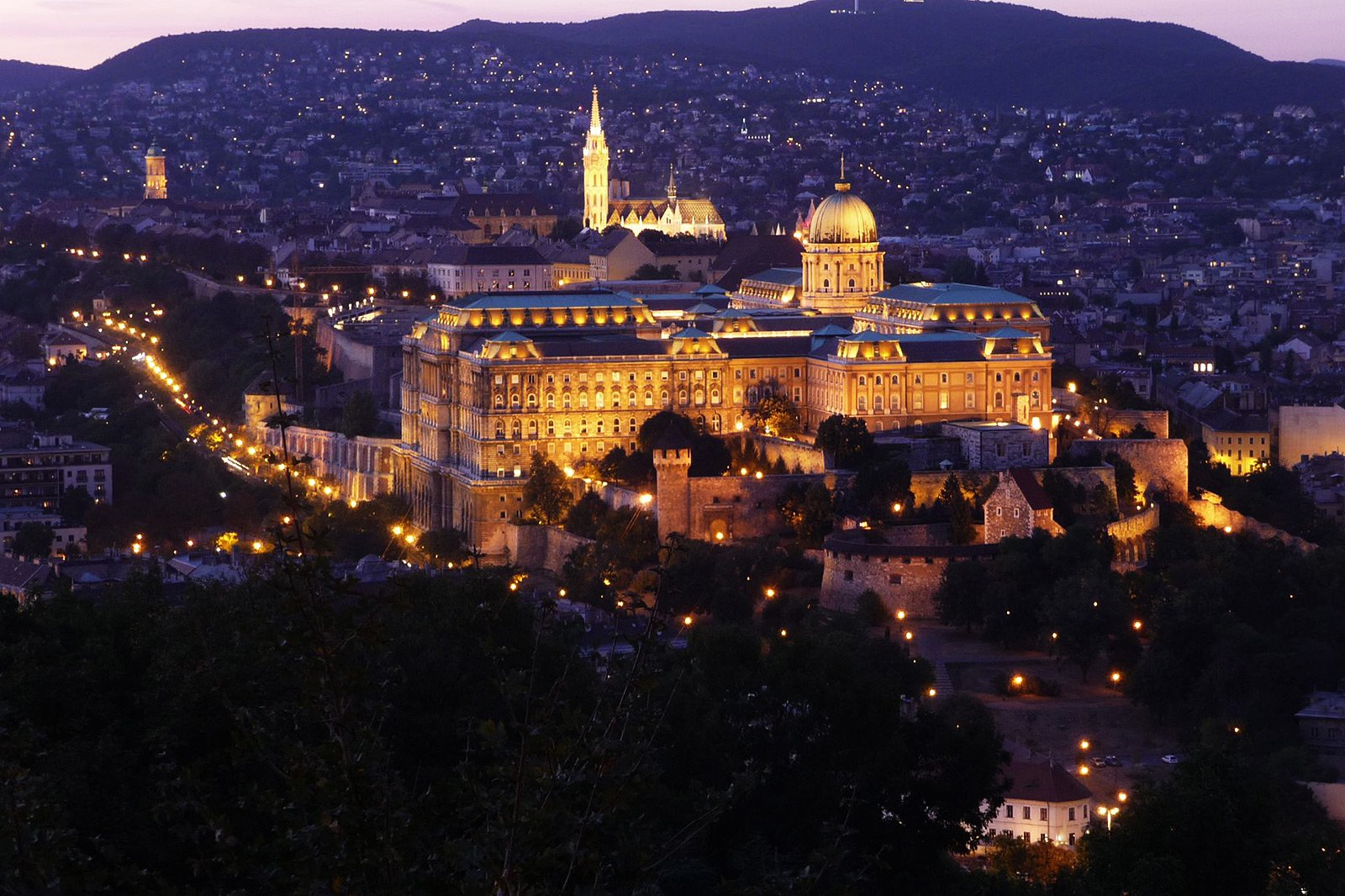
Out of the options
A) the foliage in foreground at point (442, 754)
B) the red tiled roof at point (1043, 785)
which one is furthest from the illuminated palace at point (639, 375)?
the red tiled roof at point (1043, 785)

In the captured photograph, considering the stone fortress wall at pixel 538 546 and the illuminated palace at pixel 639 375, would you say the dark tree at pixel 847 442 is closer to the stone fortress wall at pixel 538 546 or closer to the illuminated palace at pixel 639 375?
the illuminated palace at pixel 639 375

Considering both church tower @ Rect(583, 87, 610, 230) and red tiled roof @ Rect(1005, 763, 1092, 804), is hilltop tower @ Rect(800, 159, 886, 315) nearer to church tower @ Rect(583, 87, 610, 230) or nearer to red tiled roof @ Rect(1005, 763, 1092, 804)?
red tiled roof @ Rect(1005, 763, 1092, 804)

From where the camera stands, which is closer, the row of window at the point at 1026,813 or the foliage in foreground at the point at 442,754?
the foliage in foreground at the point at 442,754

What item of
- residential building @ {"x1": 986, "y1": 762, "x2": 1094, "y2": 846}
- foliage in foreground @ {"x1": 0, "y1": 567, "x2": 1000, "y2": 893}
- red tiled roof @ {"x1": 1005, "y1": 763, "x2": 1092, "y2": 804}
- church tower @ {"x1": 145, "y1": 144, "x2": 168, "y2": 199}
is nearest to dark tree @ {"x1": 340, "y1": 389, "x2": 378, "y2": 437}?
foliage in foreground @ {"x1": 0, "y1": 567, "x2": 1000, "y2": 893}

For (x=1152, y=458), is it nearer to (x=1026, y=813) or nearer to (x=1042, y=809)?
(x=1042, y=809)

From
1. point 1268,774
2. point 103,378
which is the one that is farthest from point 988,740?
point 103,378

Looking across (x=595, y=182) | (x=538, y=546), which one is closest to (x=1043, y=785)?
(x=538, y=546)
